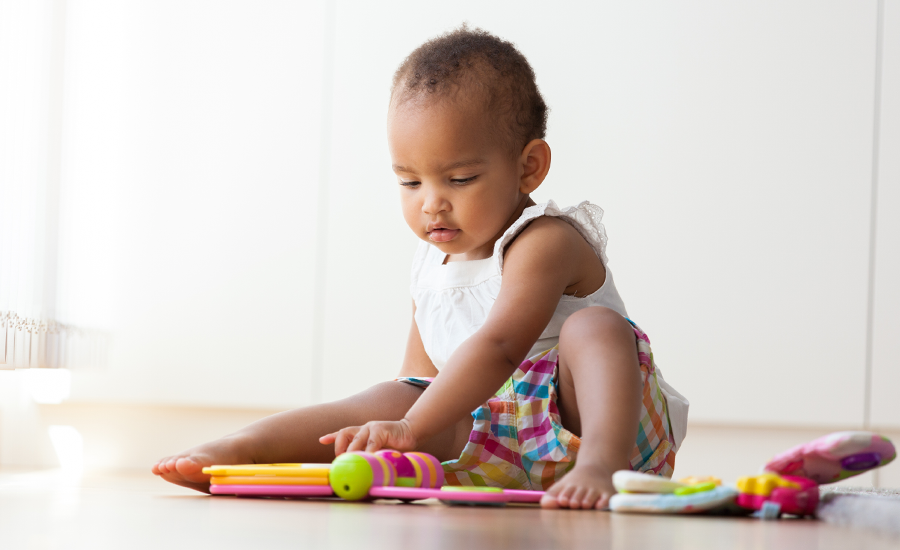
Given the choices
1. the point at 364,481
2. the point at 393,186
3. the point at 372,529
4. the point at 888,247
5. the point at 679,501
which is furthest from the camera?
the point at 393,186

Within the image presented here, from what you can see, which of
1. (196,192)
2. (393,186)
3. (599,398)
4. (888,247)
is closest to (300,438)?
(599,398)

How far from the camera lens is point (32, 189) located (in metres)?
1.76

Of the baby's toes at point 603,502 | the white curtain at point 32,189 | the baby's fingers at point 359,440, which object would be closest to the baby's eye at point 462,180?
the baby's fingers at point 359,440

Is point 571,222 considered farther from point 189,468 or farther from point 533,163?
point 189,468

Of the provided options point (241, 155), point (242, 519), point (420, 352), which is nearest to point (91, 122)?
point (241, 155)

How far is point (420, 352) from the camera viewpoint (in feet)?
3.80

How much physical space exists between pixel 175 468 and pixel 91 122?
1342 mm

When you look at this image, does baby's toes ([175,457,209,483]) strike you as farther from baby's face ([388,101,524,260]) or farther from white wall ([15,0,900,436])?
white wall ([15,0,900,436])

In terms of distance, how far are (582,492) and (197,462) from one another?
1.22ft

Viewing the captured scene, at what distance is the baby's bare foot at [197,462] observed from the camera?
0.81 m

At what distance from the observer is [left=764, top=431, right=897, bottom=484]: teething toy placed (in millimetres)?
578

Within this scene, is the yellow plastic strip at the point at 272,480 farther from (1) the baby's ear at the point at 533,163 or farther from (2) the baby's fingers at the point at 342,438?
(1) the baby's ear at the point at 533,163

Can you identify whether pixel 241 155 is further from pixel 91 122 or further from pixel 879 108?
pixel 879 108

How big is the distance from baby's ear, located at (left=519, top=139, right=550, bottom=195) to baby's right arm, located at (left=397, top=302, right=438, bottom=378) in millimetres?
250
